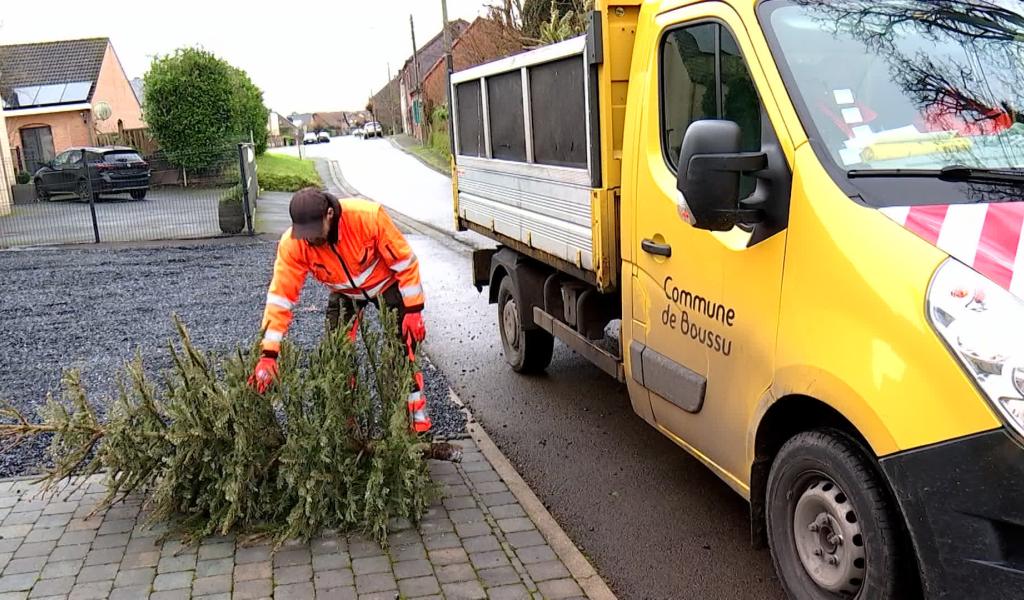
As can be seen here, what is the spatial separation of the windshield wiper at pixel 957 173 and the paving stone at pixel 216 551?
9.75 feet

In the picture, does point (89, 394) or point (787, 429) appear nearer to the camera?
point (787, 429)

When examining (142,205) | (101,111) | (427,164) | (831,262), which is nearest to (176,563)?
(831,262)

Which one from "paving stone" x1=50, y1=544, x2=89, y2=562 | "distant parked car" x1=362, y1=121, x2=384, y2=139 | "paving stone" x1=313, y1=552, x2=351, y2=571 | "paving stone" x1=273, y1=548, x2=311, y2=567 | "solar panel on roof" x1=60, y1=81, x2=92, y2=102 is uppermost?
"solar panel on roof" x1=60, y1=81, x2=92, y2=102

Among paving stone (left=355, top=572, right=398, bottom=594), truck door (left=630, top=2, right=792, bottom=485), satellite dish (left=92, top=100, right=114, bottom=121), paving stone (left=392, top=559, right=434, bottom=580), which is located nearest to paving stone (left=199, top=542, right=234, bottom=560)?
paving stone (left=355, top=572, right=398, bottom=594)

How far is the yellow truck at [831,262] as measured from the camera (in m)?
2.34

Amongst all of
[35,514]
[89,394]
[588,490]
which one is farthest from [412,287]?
[89,394]

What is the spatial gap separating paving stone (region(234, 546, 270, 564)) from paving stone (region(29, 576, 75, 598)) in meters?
0.65

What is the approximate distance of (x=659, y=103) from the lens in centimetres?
395

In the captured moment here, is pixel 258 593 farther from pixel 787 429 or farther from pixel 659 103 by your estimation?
pixel 659 103

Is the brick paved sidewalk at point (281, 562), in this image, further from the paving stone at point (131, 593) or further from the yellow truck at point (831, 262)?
the yellow truck at point (831, 262)

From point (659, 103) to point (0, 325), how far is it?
7.58 metres

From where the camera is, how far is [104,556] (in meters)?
3.79

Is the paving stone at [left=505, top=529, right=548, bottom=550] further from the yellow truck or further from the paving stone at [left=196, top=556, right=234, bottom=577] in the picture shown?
the paving stone at [left=196, top=556, right=234, bottom=577]

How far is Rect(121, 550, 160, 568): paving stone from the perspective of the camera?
3721 millimetres
